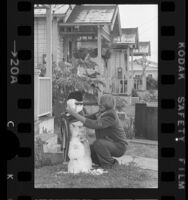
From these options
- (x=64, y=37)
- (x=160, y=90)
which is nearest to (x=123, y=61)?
(x=64, y=37)

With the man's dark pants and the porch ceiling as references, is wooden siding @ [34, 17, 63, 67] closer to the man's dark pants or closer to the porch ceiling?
the porch ceiling

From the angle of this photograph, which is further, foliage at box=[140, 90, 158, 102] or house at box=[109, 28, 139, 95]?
house at box=[109, 28, 139, 95]

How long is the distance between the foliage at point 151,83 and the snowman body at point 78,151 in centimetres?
104

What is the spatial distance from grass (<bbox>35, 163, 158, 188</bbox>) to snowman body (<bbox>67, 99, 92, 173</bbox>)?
0.11 meters

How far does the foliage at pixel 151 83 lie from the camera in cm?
434

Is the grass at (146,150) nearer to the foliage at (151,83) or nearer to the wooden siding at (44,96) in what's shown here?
the foliage at (151,83)

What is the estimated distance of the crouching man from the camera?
188 inches

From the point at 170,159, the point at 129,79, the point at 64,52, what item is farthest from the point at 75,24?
the point at 170,159

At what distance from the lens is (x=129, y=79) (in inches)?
190

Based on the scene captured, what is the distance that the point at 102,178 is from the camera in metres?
4.71

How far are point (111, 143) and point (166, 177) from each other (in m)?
1.15

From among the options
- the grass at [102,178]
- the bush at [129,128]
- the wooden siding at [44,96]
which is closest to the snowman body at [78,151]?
the grass at [102,178]

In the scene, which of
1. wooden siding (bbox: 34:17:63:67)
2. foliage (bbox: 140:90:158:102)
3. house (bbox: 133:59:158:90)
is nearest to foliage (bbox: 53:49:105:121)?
wooden siding (bbox: 34:17:63:67)

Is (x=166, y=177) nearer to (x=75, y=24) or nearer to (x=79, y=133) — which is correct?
(x=79, y=133)
